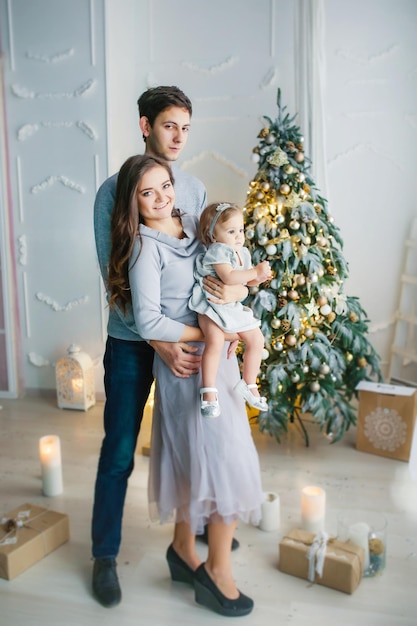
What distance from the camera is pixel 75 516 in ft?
8.70

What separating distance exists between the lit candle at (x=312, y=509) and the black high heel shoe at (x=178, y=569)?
0.51m

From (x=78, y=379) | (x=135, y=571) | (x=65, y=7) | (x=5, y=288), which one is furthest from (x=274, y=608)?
(x=65, y=7)

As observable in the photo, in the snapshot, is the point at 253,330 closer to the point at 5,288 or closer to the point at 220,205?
the point at 220,205

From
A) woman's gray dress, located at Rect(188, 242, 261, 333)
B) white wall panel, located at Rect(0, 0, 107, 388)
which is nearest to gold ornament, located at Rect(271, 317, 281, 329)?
woman's gray dress, located at Rect(188, 242, 261, 333)

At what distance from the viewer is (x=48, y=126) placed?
378cm

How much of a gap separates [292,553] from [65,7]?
10.3 feet

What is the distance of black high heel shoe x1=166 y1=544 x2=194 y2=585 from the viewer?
2.17 meters

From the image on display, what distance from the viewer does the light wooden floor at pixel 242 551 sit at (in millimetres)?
2041

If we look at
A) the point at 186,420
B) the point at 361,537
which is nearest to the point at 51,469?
the point at 186,420

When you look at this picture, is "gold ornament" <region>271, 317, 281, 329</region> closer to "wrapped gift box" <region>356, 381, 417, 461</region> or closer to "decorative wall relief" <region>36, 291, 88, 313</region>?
"wrapped gift box" <region>356, 381, 417, 461</region>

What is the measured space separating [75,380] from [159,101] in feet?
7.55

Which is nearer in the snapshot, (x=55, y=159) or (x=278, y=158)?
(x=278, y=158)

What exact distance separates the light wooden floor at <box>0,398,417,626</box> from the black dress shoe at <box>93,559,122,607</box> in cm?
3

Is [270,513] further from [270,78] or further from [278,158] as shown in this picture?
[270,78]
